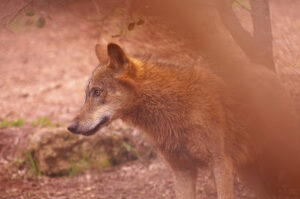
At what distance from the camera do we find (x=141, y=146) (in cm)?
679

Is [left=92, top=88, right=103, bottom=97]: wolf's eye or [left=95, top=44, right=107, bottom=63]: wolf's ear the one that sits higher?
[left=95, top=44, right=107, bottom=63]: wolf's ear

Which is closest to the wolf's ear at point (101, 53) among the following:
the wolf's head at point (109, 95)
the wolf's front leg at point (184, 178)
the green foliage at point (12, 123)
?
the wolf's head at point (109, 95)

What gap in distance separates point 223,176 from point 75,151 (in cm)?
314

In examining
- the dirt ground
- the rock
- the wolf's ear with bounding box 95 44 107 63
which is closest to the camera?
the wolf's ear with bounding box 95 44 107 63

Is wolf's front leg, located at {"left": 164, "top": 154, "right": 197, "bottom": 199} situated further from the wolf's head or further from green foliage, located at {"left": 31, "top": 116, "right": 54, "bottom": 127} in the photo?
green foliage, located at {"left": 31, "top": 116, "right": 54, "bottom": 127}

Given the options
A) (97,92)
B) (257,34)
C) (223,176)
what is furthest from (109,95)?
(257,34)

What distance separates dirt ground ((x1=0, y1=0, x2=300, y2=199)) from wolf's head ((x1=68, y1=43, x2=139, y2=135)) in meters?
1.09

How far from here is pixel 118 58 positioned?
4.10 meters

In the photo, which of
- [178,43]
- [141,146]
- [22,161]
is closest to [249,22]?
[178,43]

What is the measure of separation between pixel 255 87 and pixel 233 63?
33 cm

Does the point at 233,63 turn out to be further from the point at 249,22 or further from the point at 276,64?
the point at 249,22

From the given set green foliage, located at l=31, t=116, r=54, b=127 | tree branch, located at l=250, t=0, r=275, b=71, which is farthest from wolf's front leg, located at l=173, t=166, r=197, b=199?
green foliage, located at l=31, t=116, r=54, b=127

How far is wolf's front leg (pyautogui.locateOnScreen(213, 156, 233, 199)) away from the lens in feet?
13.1

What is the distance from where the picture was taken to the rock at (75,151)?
644cm
